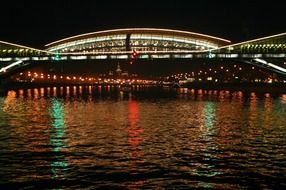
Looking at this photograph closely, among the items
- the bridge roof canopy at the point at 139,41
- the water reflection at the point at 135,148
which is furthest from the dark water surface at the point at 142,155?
the bridge roof canopy at the point at 139,41

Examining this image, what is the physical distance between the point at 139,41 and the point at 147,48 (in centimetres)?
462

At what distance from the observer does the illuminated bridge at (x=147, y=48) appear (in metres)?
119

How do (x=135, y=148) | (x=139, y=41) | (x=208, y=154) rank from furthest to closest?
(x=139, y=41) → (x=135, y=148) → (x=208, y=154)

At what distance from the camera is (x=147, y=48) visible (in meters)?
149

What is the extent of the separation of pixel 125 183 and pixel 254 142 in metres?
11.2

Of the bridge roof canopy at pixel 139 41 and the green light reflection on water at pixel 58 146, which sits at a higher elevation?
the bridge roof canopy at pixel 139 41

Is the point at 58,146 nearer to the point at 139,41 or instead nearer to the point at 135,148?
the point at 135,148

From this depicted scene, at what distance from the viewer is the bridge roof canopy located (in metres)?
148

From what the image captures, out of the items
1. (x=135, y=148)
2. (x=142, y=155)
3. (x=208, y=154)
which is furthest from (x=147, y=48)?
(x=142, y=155)

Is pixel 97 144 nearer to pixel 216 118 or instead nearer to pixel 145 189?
pixel 145 189

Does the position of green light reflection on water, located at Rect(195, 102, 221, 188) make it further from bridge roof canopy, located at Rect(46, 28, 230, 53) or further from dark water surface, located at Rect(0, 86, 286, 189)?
bridge roof canopy, located at Rect(46, 28, 230, 53)

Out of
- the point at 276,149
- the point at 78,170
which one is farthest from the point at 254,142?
the point at 78,170

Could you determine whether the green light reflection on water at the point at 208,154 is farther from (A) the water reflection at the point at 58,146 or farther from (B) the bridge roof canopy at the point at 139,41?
(B) the bridge roof canopy at the point at 139,41

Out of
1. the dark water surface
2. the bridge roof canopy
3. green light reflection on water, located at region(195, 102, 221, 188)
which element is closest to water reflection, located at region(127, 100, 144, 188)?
the dark water surface
